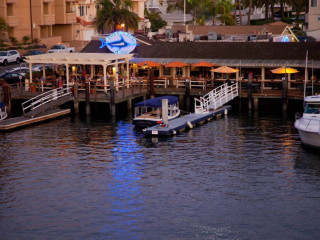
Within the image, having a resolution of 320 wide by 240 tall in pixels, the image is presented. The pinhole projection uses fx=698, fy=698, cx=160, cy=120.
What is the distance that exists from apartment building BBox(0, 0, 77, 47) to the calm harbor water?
56185 mm

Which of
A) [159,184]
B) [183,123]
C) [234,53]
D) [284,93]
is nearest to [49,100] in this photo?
[183,123]

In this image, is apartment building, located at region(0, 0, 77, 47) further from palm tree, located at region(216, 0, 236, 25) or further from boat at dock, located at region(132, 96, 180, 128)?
boat at dock, located at region(132, 96, 180, 128)

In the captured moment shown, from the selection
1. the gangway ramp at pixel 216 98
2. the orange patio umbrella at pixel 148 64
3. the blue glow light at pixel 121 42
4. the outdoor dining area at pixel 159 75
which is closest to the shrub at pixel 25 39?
the outdoor dining area at pixel 159 75

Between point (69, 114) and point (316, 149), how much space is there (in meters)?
25.8

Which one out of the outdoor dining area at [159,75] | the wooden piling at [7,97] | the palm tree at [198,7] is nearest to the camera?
the wooden piling at [7,97]

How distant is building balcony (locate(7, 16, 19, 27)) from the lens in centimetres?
10809

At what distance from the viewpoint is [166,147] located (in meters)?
51.3

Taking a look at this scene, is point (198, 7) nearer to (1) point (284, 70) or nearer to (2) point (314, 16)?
(2) point (314, 16)

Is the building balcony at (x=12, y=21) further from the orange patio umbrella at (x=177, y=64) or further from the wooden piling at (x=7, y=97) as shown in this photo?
the wooden piling at (x=7, y=97)

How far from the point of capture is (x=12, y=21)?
109000 millimetres

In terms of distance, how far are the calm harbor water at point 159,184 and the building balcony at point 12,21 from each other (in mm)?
53436

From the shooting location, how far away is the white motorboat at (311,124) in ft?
Answer: 160

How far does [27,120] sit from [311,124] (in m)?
24.5

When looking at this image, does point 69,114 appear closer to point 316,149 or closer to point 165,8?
point 316,149
